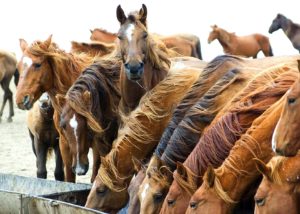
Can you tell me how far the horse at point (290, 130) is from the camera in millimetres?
2971

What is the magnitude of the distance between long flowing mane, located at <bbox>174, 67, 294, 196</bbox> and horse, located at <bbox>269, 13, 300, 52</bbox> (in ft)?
36.4

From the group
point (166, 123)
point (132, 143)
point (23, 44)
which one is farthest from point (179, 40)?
point (132, 143)

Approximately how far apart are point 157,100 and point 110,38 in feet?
10.6

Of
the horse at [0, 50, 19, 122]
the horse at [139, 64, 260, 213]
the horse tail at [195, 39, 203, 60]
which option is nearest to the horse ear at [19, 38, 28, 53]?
the horse at [139, 64, 260, 213]

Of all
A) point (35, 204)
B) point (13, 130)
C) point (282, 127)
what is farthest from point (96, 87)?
point (13, 130)

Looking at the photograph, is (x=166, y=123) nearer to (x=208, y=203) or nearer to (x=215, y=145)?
(x=215, y=145)

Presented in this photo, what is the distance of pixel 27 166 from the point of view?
8508mm

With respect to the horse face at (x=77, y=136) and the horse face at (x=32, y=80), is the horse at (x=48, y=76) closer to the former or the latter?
the horse face at (x=32, y=80)

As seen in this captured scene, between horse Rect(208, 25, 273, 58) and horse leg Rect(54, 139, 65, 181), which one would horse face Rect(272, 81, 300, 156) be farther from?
horse Rect(208, 25, 273, 58)

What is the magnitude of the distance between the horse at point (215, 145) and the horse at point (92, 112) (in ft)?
4.87

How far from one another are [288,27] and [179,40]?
7.13 meters

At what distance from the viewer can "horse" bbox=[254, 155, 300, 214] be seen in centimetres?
299

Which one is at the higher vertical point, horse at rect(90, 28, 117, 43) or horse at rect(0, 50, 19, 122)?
horse at rect(90, 28, 117, 43)

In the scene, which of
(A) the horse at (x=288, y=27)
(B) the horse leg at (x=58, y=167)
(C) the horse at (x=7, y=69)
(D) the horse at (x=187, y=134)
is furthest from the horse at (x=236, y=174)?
(A) the horse at (x=288, y=27)
